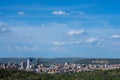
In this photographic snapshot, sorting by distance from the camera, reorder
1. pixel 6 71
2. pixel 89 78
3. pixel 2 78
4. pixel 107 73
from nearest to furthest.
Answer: pixel 2 78
pixel 6 71
pixel 89 78
pixel 107 73

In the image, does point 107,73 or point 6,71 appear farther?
point 107,73

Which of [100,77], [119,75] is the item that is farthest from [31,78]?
[119,75]

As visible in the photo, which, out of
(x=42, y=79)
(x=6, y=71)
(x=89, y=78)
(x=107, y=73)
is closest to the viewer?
(x=42, y=79)

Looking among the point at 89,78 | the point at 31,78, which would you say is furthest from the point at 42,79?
the point at 89,78

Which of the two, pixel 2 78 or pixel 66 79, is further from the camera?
pixel 66 79

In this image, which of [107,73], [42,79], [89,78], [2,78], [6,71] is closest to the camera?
[2,78]

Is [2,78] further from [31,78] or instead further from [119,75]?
[119,75]

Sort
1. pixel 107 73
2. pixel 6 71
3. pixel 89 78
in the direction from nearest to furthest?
pixel 6 71, pixel 89 78, pixel 107 73

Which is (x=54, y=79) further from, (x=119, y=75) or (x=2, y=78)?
(x=119, y=75)

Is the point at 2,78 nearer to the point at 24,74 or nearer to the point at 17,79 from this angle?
the point at 17,79
